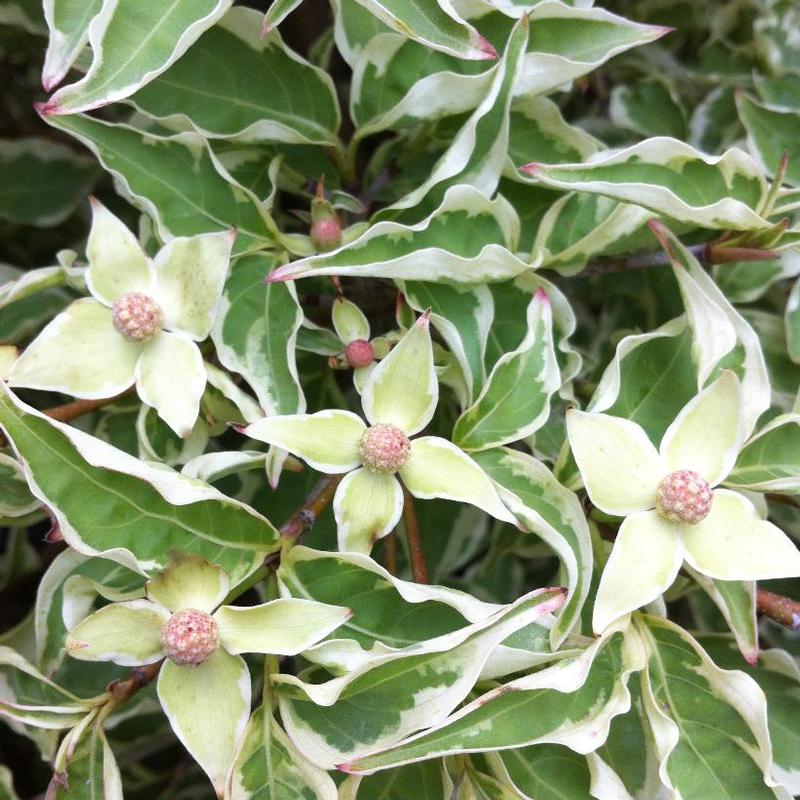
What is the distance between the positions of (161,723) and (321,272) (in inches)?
24.8

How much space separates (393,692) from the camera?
2.12 feet

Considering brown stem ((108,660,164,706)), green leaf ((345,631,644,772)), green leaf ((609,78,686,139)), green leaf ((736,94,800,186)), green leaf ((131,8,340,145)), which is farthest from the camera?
green leaf ((609,78,686,139))

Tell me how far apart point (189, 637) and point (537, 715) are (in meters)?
0.24

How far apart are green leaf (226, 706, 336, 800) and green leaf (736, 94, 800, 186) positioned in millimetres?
715

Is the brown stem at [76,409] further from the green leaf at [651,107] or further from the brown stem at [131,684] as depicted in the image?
the green leaf at [651,107]

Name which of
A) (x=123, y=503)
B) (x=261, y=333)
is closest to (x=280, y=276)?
(x=261, y=333)

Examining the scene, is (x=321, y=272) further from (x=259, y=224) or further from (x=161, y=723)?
(x=161, y=723)

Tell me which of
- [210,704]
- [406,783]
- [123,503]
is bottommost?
[406,783]

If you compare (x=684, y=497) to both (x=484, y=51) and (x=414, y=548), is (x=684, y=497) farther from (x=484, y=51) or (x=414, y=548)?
(x=484, y=51)

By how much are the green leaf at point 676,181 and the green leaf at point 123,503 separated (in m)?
0.34

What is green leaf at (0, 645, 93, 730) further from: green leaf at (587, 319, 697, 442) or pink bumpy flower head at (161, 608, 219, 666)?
green leaf at (587, 319, 697, 442)

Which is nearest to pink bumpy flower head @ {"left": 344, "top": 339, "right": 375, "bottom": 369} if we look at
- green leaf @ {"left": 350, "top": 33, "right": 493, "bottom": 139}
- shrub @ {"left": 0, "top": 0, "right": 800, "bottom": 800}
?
shrub @ {"left": 0, "top": 0, "right": 800, "bottom": 800}

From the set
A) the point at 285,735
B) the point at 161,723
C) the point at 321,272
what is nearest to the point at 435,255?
the point at 321,272

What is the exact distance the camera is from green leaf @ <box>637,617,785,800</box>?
66 cm
